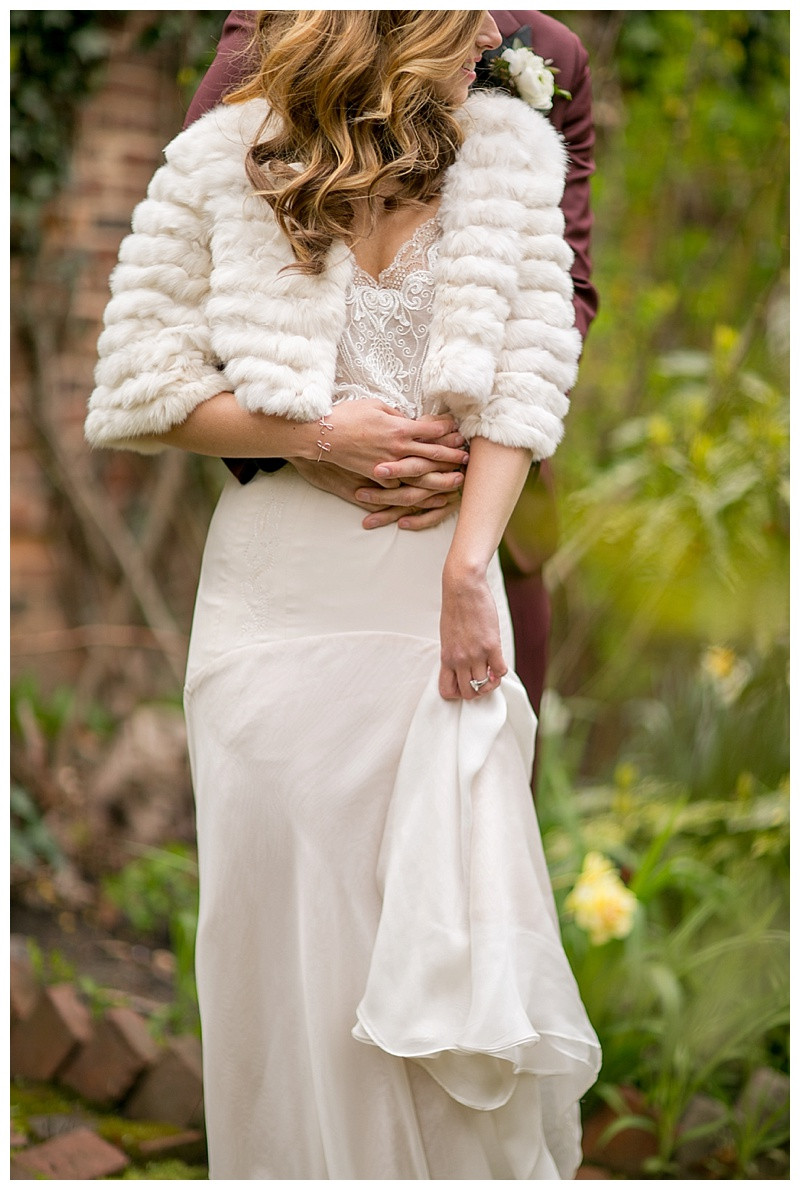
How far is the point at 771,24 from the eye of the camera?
11.3ft

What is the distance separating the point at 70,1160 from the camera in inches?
87.4

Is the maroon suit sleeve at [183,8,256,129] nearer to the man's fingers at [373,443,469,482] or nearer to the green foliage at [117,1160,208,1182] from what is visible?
the man's fingers at [373,443,469,482]

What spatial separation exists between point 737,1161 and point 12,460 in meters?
3.03

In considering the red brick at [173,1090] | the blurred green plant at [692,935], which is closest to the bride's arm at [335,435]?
the blurred green plant at [692,935]

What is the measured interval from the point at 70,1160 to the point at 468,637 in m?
1.51

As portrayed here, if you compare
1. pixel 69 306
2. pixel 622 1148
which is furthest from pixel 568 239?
pixel 69 306

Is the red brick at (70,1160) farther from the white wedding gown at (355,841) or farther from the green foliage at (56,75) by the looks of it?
the green foliage at (56,75)

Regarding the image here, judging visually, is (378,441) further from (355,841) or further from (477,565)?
(355,841)

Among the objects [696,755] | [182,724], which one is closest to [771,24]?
[696,755]

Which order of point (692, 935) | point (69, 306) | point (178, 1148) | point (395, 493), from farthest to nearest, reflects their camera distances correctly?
point (69, 306)
point (692, 935)
point (178, 1148)
point (395, 493)

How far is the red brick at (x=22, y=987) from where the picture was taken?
8.77ft

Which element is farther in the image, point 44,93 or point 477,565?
point 44,93

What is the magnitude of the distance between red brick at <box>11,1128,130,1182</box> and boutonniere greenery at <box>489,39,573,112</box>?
2218mm

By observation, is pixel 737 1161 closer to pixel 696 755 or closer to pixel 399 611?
pixel 696 755
